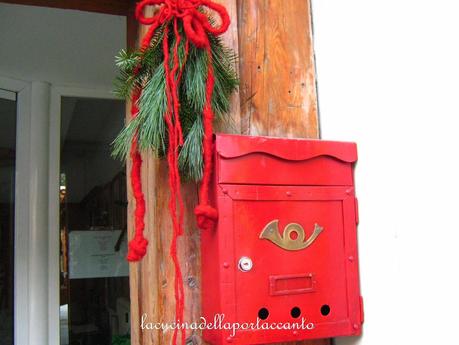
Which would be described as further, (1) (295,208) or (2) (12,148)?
(2) (12,148)

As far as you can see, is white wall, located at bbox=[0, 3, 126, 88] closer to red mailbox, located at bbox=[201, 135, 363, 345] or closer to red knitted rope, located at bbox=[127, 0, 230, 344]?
red knitted rope, located at bbox=[127, 0, 230, 344]

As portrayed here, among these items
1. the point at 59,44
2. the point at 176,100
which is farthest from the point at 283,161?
the point at 59,44

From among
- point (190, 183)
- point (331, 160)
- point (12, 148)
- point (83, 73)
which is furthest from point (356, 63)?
point (12, 148)

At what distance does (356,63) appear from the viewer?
1.17 meters

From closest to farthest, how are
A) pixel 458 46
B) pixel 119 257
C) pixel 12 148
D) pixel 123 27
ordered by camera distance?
1. pixel 458 46
2. pixel 123 27
3. pixel 12 148
4. pixel 119 257

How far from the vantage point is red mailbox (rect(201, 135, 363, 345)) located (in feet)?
3.34

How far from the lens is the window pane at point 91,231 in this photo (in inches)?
112

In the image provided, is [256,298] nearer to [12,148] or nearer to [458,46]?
[458,46]

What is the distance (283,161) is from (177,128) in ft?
0.80

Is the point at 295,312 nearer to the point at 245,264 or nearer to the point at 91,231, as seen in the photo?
the point at 245,264

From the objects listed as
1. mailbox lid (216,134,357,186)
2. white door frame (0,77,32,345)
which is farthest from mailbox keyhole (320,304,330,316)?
white door frame (0,77,32,345)

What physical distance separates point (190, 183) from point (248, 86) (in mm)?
289

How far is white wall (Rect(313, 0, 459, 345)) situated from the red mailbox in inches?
2.2

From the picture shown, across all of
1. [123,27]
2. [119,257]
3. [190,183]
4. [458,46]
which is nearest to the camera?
[458,46]
